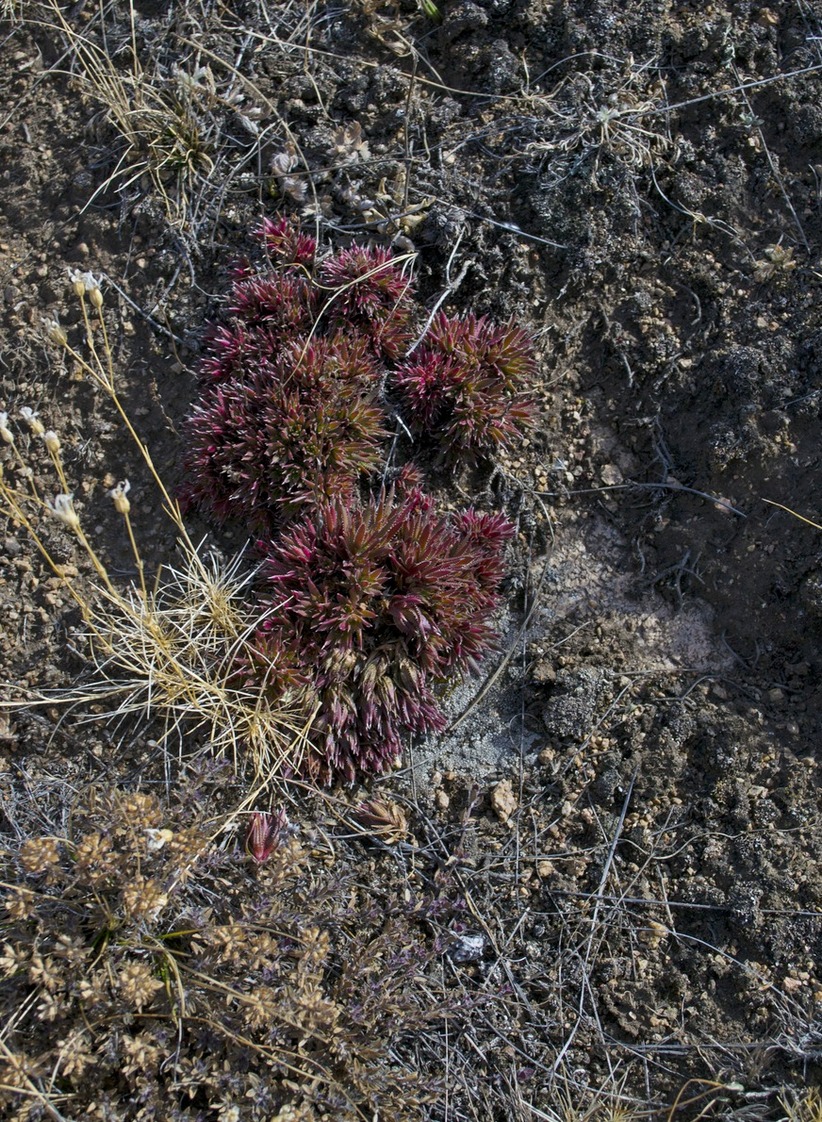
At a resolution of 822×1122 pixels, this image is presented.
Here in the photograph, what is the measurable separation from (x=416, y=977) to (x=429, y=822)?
0.62 m

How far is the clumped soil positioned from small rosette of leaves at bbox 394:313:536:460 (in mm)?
236

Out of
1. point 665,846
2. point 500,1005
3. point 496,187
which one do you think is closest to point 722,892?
point 665,846

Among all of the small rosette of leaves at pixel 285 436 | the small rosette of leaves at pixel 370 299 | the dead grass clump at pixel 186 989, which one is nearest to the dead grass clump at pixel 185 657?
the small rosette of leaves at pixel 285 436

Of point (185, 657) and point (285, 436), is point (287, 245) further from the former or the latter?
point (185, 657)

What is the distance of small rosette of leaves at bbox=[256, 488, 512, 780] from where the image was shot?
149 inches

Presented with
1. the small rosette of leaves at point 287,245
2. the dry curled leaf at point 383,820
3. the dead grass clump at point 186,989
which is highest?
the small rosette of leaves at point 287,245

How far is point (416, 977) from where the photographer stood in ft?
11.2

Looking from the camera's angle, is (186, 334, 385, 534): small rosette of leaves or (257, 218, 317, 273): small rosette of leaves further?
(257, 218, 317, 273): small rosette of leaves

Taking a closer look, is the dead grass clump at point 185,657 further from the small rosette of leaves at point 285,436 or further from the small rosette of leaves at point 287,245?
the small rosette of leaves at point 287,245

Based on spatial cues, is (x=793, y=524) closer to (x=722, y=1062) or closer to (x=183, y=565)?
(x=722, y=1062)

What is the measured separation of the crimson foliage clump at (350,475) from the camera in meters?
3.82

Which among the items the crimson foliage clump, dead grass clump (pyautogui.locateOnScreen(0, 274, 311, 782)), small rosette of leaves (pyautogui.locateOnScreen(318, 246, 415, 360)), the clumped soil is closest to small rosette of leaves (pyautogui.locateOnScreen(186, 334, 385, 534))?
the crimson foliage clump

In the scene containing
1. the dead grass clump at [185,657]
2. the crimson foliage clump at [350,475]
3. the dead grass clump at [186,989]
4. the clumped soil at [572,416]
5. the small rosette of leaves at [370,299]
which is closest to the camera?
the dead grass clump at [186,989]

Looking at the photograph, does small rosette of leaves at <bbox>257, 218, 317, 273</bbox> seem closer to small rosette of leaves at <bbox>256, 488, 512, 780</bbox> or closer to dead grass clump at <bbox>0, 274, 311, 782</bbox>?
dead grass clump at <bbox>0, 274, 311, 782</bbox>
